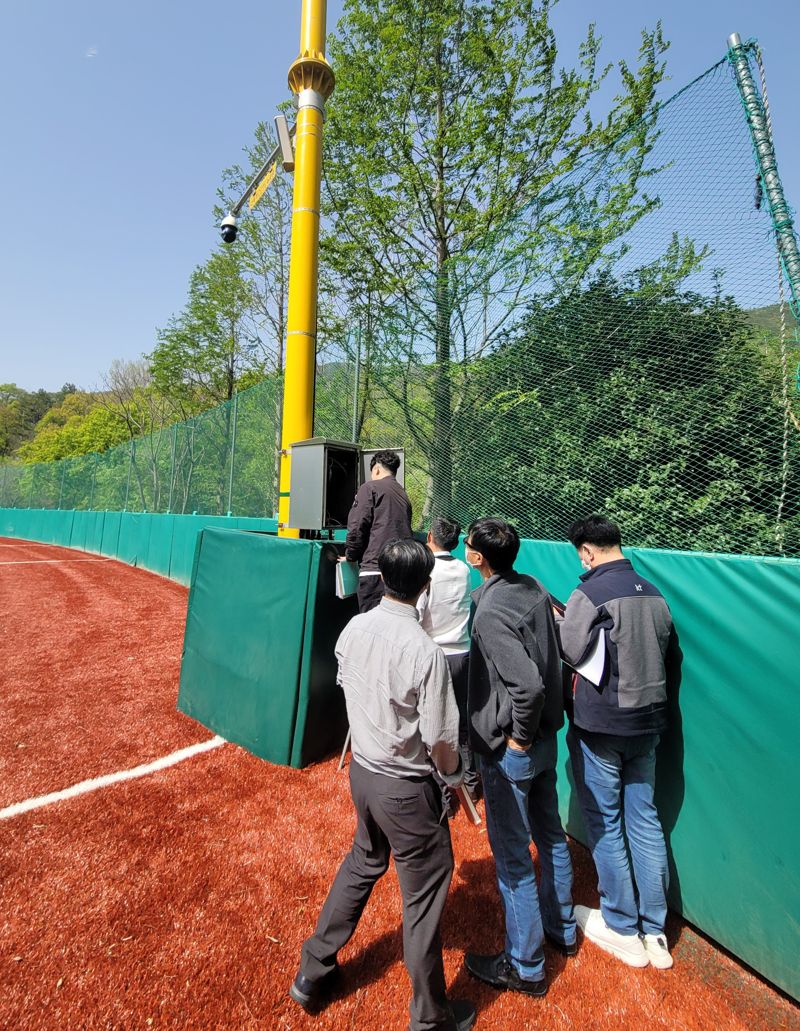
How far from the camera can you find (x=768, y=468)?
3000 millimetres

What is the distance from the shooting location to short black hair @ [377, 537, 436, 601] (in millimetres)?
1674

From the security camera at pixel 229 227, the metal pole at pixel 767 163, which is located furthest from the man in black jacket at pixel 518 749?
the security camera at pixel 229 227

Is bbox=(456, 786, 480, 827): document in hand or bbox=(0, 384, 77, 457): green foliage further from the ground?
bbox=(0, 384, 77, 457): green foliage

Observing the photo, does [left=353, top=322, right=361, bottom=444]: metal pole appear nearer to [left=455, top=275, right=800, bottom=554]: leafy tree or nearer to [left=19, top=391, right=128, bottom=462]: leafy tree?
[left=455, top=275, right=800, bottom=554]: leafy tree

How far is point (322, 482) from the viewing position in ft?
12.6

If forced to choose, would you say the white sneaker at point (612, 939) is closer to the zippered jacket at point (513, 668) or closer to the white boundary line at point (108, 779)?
the zippered jacket at point (513, 668)

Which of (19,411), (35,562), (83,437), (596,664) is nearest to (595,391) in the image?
(596,664)

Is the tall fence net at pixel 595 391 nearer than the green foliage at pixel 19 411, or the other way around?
the tall fence net at pixel 595 391

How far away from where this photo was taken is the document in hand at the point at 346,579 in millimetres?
3436

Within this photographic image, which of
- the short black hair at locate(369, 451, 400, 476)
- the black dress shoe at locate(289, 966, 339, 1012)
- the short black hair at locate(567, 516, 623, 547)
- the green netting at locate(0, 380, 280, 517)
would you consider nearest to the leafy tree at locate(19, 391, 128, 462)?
the green netting at locate(0, 380, 280, 517)

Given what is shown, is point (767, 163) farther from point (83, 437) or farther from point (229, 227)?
point (83, 437)

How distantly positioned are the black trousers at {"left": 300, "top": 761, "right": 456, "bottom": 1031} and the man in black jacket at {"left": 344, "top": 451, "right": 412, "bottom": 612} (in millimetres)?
1728

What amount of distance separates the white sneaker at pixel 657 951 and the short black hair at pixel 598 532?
5.53 ft

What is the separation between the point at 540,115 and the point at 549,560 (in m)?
9.30
